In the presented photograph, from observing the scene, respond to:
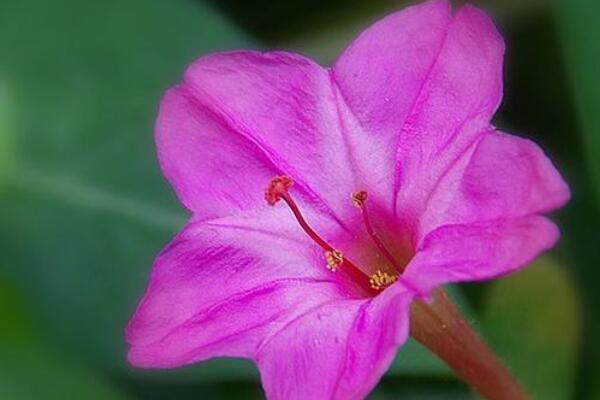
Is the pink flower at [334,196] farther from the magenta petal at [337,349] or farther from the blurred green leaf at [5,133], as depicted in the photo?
the blurred green leaf at [5,133]

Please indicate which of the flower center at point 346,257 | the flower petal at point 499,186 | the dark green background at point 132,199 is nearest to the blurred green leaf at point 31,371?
the dark green background at point 132,199

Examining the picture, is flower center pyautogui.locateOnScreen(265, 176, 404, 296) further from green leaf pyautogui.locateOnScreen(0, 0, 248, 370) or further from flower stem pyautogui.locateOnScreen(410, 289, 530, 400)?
green leaf pyautogui.locateOnScreen(0, 0, 248, 370)

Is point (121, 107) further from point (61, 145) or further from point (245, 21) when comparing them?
point (245, 21)

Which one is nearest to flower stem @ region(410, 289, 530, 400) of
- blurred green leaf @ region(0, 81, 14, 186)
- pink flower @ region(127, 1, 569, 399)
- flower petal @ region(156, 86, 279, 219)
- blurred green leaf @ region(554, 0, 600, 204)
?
pink flower @ region(127, 1, 569, 399)

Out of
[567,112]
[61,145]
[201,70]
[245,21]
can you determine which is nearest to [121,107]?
[61,145]

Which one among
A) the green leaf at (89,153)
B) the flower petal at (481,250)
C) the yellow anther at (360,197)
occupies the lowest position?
the green leaf at (89,153)

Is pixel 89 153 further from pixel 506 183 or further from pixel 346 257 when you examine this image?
pixel 506 183

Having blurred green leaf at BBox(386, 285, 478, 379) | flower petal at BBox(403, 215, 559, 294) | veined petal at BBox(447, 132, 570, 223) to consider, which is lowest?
blurred green leaf at BBox(386, 285, 478, 379)
